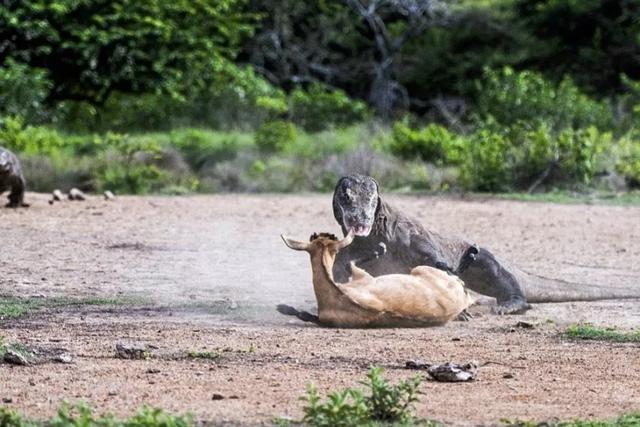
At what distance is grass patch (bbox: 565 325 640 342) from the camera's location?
29.4 feet

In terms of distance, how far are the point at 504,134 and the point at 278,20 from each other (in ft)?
38.6

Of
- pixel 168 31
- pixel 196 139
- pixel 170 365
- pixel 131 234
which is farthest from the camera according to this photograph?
pixel 168 31

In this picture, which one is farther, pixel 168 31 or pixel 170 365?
pixel 168 31

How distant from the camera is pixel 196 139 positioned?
23562 mm

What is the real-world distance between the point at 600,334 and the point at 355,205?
5.77ft

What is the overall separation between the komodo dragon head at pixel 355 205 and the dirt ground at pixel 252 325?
821 millimetres

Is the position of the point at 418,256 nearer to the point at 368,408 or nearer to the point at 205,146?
the point at 368,408

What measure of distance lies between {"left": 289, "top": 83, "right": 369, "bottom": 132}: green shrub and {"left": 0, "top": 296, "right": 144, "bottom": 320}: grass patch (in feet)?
55.9

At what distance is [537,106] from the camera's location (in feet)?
75.5

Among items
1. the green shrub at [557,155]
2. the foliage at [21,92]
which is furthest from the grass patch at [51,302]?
the foliage at [21,92]

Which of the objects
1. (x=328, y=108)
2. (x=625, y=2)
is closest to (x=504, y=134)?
(x=328, y=108)

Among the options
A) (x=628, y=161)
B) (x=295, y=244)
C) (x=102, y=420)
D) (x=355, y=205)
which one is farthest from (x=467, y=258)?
(x=628, y=161)

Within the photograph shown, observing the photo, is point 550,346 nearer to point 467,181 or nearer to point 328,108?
point 467,181

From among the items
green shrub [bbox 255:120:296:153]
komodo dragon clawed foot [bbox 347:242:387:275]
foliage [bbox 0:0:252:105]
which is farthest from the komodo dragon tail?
foliage [bbox 0:0:252:105]
